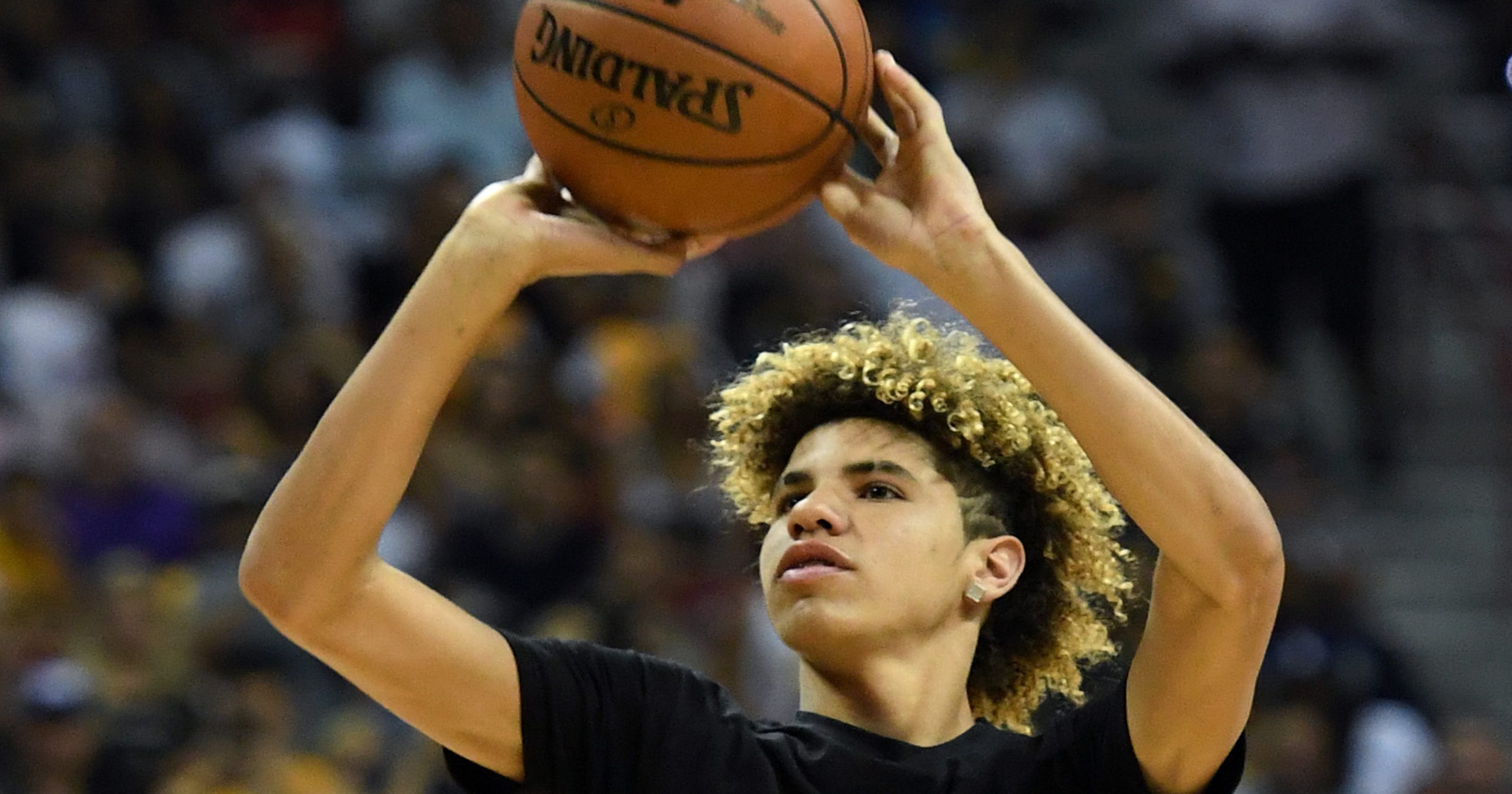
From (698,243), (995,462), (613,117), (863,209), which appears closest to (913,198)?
(863,209)

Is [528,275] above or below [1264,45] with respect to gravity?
above

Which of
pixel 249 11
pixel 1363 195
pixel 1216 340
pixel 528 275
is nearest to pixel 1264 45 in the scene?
pixel 1363 195

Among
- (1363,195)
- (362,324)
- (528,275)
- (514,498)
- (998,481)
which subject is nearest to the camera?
(528,275)

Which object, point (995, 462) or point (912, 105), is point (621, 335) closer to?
point (995, 462)

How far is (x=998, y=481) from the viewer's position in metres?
3.15

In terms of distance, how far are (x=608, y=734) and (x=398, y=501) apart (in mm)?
409

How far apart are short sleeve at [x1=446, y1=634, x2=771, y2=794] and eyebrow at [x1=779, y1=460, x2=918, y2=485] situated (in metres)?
0.44

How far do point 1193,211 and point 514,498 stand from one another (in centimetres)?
341

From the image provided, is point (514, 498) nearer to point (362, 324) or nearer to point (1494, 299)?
point (362, 324)

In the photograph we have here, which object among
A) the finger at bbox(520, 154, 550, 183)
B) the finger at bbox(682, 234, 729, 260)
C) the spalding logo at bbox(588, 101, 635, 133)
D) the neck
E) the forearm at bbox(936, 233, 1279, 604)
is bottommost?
the neck

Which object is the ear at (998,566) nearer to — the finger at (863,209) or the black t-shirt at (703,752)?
the black t-shirt at (703,752)

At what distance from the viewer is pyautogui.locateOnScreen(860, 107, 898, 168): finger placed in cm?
273

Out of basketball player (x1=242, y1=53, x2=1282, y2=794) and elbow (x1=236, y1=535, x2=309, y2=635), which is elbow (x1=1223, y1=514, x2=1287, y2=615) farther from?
elbow (x1=236, y1=535, x2=309, y2=635)

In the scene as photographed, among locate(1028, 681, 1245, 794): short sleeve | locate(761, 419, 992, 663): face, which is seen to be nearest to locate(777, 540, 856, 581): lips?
locate(761, 419, 992, 663): face
